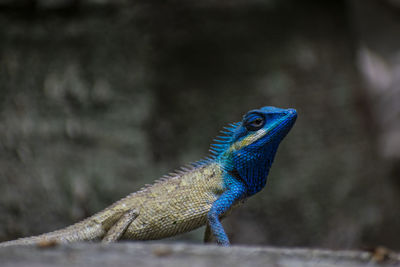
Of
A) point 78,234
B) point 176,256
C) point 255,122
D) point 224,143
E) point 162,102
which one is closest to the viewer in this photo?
point 176,256

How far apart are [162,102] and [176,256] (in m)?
6.14

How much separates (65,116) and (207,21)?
3.06 m

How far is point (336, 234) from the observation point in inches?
368

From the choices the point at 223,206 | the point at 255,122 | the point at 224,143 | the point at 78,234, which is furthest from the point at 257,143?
the point at 78,234

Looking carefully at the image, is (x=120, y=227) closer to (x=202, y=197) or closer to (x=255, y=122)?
(x=202, y=197)

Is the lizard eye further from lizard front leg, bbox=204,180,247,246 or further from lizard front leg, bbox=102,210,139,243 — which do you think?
lizard front leg, bbox=102,210,139,243

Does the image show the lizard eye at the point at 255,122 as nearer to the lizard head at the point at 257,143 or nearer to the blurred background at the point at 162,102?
the lizard head at the point at 257,143

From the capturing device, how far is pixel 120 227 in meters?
3.54

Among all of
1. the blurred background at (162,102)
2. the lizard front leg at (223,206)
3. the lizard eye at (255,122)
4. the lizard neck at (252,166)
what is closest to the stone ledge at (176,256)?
the lizard front leg at (223,206)

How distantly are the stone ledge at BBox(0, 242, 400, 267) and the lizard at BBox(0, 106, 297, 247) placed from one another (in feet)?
2.76

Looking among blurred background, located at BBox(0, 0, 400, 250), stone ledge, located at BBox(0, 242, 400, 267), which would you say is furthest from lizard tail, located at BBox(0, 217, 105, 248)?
blurred background, located at BBox(0, 0, 400, 250)

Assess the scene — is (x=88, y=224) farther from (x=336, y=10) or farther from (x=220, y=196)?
(x=336, y=10)

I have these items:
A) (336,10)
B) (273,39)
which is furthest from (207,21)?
(336,10)

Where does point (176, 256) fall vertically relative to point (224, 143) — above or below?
below
